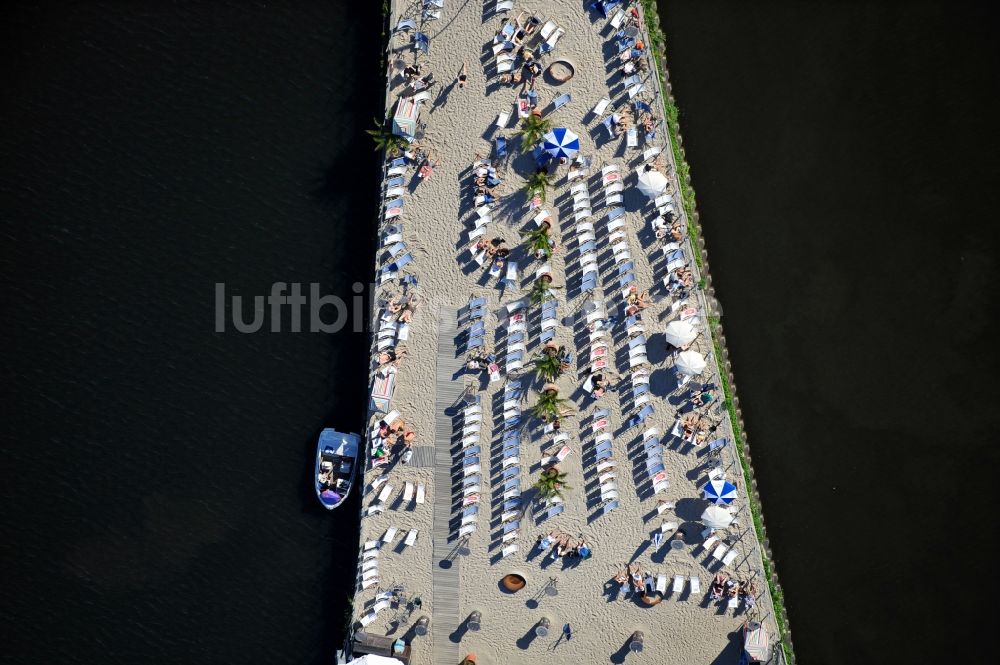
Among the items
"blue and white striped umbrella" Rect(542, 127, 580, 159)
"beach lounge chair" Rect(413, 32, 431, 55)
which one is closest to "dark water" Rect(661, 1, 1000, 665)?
"blue and white striped umbrella" Rect(542, 127, 580, 159)

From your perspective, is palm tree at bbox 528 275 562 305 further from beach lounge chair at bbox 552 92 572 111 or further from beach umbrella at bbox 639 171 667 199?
beach lounge chair at bbox 552 92 572 111

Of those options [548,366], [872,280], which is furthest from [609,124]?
[872,280]

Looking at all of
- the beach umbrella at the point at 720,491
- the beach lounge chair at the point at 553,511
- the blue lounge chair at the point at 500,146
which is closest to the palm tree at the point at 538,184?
the blue lounge chair at the point at 500,146

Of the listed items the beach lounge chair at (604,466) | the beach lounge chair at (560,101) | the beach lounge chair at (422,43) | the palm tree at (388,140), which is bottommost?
the beach lounge chair at (604,466)

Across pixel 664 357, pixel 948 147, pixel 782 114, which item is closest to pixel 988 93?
pixel 948 147

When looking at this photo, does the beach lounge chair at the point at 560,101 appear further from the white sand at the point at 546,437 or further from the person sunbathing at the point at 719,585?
the person sunbathing at the point at 719,585

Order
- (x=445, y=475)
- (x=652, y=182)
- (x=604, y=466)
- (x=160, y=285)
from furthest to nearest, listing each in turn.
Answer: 1. (x=160, y=285)
2. (x=445, y=475)
3. (x=604, y=466)
4. (x=652, y=182)

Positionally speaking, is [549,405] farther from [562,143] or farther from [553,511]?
[562,143]
